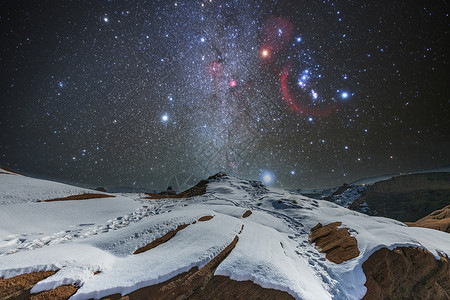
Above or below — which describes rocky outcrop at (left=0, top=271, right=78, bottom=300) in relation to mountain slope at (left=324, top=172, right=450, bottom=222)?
above

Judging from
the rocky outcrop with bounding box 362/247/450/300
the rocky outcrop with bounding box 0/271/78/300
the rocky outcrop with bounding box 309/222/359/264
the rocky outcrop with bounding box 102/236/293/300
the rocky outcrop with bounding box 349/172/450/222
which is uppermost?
the rocky outcrop with bounding box 0/271/78/300

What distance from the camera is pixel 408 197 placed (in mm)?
55438

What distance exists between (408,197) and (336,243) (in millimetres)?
69798

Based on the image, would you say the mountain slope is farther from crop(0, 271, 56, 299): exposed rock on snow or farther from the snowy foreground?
crop(0, 271, 56, 299): exposed rock on snow

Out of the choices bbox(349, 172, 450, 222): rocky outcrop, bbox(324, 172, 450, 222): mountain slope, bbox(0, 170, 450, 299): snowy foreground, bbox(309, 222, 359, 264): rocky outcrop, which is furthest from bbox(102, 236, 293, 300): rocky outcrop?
bbox(324, 172, 450, 222): mountain slope

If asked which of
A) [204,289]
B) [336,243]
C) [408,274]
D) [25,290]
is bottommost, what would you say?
[408,274]

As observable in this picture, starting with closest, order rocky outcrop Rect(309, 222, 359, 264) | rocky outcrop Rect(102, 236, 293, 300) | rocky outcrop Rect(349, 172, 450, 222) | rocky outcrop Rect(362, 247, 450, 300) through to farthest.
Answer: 1. rocky outcrop Rect(102, 236, 293, 300)
2. rocky outcrop Rect(362, 247, 450, 300)
3. rocky outcrop Rect(309, 222, 359, 264)
4. rocky outcrop Rect(349, 172, 450, 222)

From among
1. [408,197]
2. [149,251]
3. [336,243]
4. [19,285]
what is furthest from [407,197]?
[19,285]

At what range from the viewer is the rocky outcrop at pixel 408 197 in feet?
159

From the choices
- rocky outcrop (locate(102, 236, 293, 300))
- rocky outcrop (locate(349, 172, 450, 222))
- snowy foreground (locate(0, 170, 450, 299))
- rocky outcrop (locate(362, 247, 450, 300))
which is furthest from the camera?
rocky outcrop (locate(349, 172, 450, 222))

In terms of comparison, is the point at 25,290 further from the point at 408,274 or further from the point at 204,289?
the point at 408,274

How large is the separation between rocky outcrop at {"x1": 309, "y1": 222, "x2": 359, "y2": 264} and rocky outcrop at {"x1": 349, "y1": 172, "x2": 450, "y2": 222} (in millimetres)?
55632

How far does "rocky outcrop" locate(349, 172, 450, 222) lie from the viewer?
48562 millimetres

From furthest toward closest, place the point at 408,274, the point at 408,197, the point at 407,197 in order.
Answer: the point at 407,197 → the point at 408,197 → the point at 408,274
